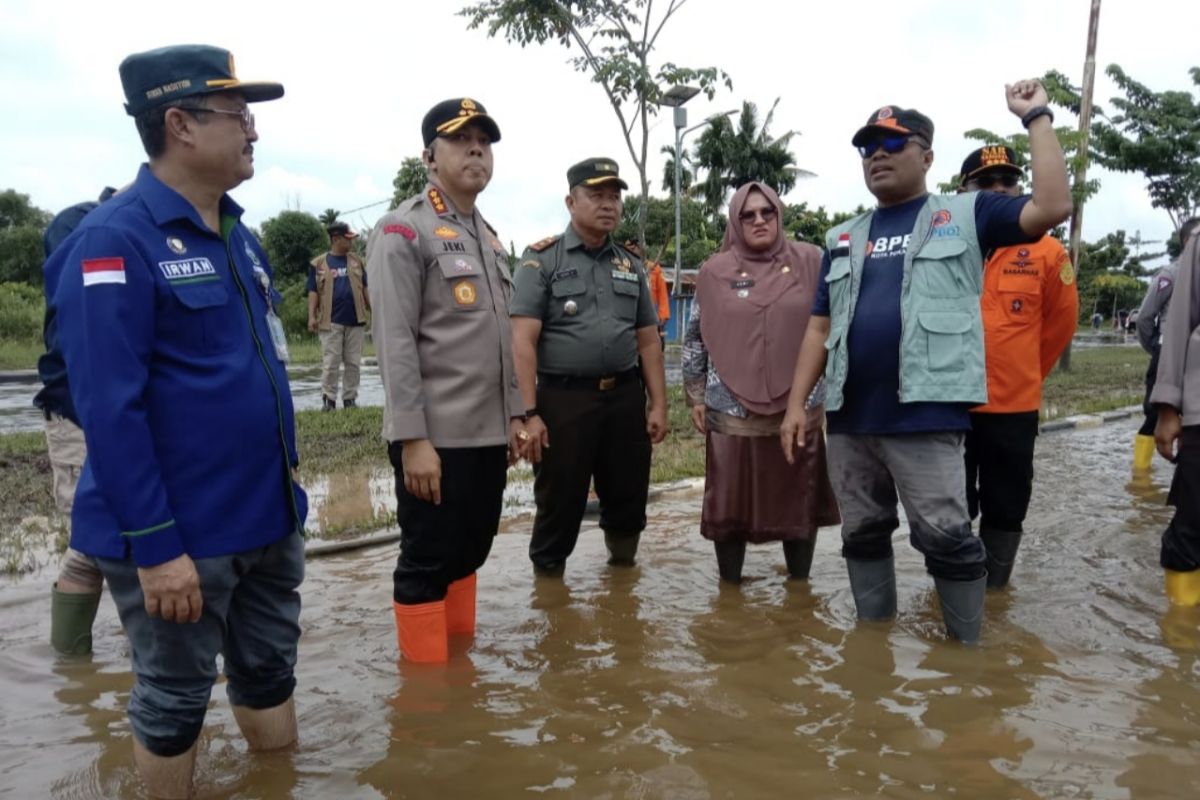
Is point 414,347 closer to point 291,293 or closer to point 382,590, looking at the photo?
point 382,590

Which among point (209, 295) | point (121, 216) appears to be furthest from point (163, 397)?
point (121, 216)

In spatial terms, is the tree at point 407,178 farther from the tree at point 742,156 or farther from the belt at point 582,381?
the belt at point 582,381

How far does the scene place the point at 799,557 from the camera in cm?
452

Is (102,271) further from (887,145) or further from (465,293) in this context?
(887,145)

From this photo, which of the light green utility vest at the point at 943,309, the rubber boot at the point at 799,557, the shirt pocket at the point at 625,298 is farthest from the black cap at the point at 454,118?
the rubber boot at the point at 799,557

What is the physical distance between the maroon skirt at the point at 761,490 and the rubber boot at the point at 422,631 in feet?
4.72

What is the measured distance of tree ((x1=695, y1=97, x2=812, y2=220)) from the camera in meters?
38.8

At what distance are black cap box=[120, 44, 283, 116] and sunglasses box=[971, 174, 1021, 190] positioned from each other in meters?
3.53

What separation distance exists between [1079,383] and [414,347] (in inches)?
547

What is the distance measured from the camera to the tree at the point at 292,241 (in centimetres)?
3212

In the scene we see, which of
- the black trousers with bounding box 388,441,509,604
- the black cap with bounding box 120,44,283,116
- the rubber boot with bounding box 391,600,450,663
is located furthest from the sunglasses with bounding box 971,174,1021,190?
the black cap with bounding box 120,44,283,116

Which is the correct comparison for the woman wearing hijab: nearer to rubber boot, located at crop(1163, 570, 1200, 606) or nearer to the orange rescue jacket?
the orange rescue jacket

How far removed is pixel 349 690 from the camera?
326cm

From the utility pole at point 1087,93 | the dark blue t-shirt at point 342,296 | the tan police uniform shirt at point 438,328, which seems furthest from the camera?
the utility pole at point 1087,93
